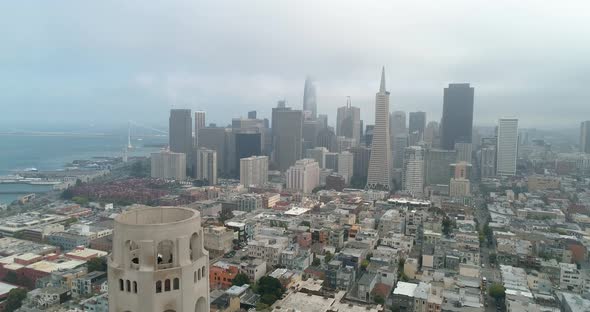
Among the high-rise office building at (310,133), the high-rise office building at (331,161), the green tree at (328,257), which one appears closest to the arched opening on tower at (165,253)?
the green tree at (328,257)

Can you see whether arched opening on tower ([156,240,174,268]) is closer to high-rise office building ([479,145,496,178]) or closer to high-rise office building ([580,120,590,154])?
high-rise office building ([580,120,590,154])

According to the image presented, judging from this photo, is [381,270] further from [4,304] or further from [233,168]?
[233,168]

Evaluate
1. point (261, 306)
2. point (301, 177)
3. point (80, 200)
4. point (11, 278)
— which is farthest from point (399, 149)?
point (11, 278)

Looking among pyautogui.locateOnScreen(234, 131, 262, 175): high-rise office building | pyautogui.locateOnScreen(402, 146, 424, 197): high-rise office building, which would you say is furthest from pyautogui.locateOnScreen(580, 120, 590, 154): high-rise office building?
pyautogui.locateOnScreen(234, 131, 262, 175): high-rise office building

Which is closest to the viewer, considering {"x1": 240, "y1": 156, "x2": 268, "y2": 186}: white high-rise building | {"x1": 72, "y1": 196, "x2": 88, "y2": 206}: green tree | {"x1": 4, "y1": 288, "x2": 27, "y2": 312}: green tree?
{"x1": 4, "y1": 288, "x2": 27, "y2": 312}: green tree

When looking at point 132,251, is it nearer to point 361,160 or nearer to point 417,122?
point 361,160

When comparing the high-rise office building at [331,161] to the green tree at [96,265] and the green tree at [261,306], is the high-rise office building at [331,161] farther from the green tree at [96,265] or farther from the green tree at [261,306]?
the green tree at [261,306]
